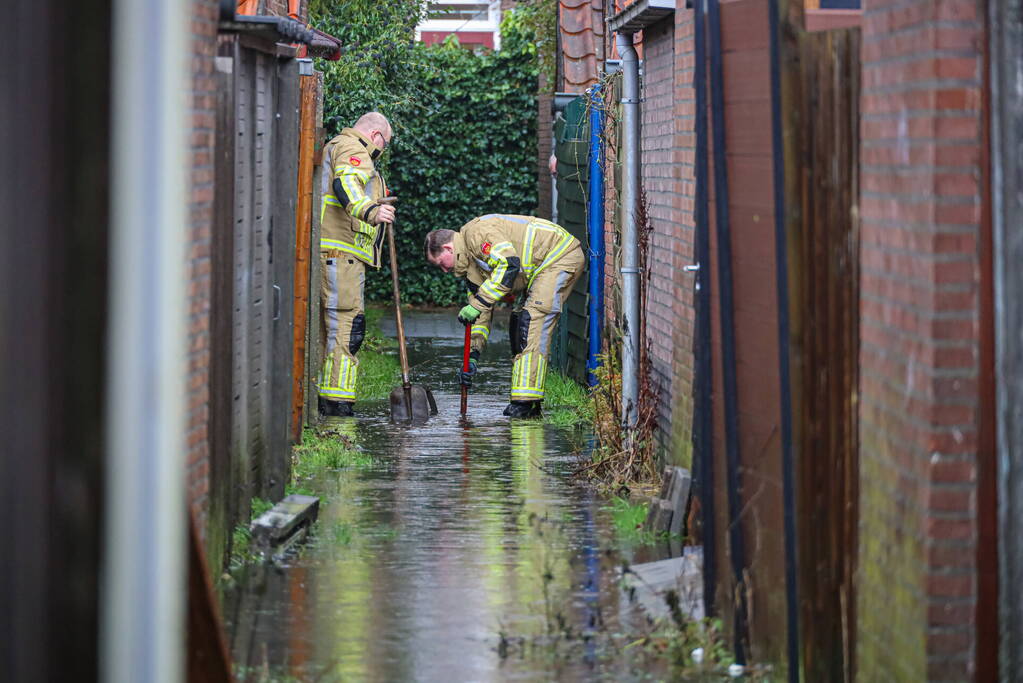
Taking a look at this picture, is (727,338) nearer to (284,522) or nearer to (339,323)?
(284,522)

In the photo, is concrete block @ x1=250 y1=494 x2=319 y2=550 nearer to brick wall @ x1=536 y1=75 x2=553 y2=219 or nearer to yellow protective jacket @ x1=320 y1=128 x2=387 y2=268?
yellow protective jacket @ x1=320 y1=128 x2=387 y2=268

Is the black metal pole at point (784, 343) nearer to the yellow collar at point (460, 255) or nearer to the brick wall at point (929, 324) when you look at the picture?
the brick wall at point (929, 324)

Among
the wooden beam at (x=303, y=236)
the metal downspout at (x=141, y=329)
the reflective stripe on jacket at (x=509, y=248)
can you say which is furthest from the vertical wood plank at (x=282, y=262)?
the metal downspout at (x=141, y=329)

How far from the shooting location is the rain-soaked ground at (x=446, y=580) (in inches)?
206

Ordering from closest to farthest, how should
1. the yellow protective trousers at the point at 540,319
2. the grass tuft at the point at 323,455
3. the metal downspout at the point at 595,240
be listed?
the grass tuft at the point at 323,455
the yellow protective trousers at the point at 540,319
the metal downspout at the point at 595,240

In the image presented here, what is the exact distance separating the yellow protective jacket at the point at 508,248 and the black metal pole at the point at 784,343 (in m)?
6.58

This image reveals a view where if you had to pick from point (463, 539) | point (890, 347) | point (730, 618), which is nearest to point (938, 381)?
point (890, 347)

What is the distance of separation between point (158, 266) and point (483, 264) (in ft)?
31.2

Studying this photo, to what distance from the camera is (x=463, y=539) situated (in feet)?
23.3

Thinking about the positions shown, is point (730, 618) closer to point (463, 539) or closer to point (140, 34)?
point (463, 539)

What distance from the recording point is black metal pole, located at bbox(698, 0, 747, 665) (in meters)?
5.04

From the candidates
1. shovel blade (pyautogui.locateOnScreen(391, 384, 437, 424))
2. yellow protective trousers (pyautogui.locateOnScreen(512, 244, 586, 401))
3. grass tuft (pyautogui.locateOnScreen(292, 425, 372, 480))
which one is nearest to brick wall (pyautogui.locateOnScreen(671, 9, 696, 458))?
grass tuft (pyautogui.locateOnScreen(292, 425, 372, 480))

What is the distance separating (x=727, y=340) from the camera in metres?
5.04

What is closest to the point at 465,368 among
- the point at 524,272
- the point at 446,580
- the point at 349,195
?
the point at 524,272
